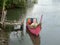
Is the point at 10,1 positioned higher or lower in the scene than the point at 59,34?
higher

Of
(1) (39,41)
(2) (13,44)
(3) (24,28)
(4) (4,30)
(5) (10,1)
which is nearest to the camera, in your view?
(2) (13,44)

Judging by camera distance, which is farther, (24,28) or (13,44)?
(24,28)

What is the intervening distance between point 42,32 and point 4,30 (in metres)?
3.49

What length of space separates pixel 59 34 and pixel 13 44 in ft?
17.0

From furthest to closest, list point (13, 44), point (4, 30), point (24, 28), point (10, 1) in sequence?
point (10, 1) → point (24, 28) → point (4, 30) → point (13, 44)

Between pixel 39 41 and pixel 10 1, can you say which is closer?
pixel 39 41

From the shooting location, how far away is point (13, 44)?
18.2 metres

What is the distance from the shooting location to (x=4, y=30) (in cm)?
2081

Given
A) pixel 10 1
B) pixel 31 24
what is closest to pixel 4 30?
pixel 31 24

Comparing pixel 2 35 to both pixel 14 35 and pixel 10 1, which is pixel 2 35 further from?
pixel 10 1

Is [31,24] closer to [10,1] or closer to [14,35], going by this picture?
[14,35]

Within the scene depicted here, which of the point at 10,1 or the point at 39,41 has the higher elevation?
the point at 10,1

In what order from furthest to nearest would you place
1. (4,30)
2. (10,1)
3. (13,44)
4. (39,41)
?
1. (10,1)
2. (4,30)
3. (39,41)
4. (13,44)

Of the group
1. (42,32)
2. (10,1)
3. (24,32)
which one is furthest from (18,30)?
(10,1)
